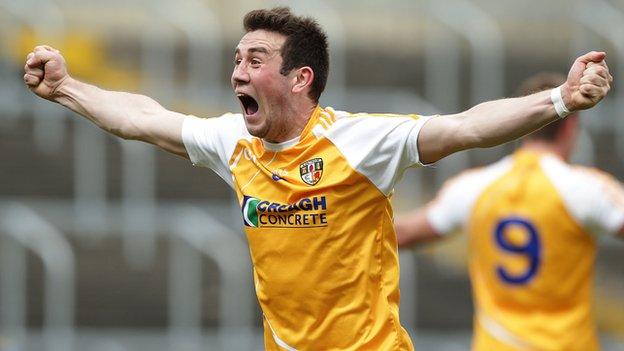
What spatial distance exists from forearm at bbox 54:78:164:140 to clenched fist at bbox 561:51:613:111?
189cm

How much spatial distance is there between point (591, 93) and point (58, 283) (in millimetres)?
7614

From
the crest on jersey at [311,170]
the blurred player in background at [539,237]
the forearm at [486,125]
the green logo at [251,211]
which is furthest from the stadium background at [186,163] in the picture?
the forearm at [486,125]

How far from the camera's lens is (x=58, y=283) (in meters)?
11.3

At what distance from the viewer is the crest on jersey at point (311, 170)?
5.08m

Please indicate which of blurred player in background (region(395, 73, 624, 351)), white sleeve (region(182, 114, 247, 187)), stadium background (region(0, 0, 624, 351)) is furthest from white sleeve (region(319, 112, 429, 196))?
stadium background (region(0, 0, 624, 351))

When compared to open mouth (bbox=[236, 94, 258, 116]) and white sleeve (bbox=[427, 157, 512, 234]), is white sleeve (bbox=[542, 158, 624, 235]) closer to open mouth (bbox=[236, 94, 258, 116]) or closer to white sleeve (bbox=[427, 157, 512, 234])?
white sleeve (bbox=[427, 157, 512, 234])

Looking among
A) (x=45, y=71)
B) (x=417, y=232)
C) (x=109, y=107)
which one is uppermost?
(x=45, y=71)

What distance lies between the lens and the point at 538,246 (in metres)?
6.77

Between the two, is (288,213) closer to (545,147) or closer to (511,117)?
(511,117)

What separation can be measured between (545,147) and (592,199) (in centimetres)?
43

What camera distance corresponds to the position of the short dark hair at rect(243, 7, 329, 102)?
525 cm

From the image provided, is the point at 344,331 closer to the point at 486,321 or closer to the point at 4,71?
the point at 486,321

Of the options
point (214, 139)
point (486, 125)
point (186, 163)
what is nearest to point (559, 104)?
point (486, 125)

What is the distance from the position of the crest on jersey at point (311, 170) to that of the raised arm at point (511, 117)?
409 mm
